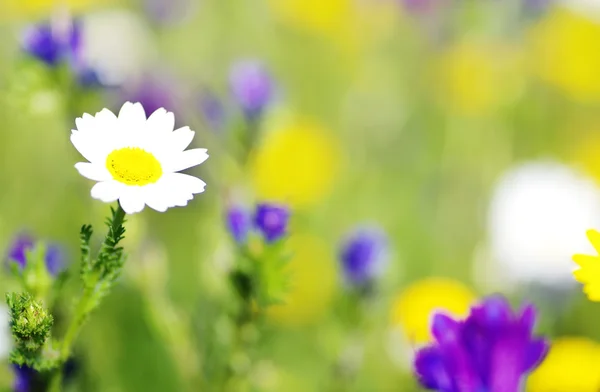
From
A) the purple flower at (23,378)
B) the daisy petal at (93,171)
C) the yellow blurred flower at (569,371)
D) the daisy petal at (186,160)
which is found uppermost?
the yellow blurred flower at (569,371)

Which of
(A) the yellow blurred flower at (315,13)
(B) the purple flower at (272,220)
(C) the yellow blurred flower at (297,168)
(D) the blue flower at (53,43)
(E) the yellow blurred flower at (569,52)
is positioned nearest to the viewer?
(B) the purple flower at (272,220)

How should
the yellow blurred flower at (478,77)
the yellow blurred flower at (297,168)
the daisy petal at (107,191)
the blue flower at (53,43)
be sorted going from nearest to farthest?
the daisy petal at (107,191), the blue flower at (53,43), the yellow blurred flower at (297,168), the yellow blurred flower at (478,77)

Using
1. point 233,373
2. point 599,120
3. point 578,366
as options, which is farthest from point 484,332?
point 599,120

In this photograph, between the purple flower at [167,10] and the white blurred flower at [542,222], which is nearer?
the white blurred flower at [542,222]

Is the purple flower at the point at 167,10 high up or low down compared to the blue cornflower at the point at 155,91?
up

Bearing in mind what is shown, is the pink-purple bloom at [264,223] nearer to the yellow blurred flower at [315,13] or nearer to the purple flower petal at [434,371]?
the purple flower petal at [434,371]

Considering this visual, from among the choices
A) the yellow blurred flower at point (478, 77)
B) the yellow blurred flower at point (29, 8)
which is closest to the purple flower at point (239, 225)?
the yellow blurred flower at point (478, 77)

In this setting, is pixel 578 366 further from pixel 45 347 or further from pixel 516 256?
pixel 45 347

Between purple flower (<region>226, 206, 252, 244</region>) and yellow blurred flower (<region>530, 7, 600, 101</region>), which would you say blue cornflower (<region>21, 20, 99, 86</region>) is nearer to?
purple flower (<region>226, 206, 252, 244</region>)
